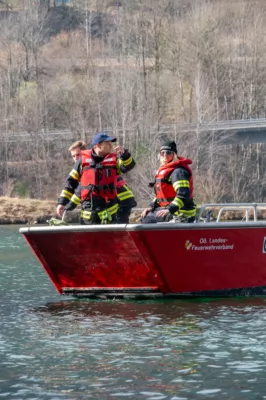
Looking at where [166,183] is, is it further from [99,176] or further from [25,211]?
[25,211]

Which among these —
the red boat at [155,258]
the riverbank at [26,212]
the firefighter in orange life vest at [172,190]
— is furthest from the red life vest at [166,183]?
the riverbank at [26,212]

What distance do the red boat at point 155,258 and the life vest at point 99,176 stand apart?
0.64m

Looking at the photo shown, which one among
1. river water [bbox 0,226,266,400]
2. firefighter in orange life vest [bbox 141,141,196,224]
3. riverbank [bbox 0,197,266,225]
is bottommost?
riverbank [bbox 0,197,266,225]

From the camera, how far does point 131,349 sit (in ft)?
29.8

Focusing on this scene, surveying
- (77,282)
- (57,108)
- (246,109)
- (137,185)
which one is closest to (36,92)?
(57,108)

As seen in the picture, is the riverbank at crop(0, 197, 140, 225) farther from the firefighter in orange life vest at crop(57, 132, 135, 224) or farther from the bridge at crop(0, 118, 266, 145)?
the firefighter in orange life vest at crop(57, 132, 135, 224)

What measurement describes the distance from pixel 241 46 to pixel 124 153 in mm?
53973

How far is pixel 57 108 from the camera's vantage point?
61281mm

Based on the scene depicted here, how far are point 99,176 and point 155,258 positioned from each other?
1.19 meters

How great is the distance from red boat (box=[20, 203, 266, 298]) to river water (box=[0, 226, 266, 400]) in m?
0.21

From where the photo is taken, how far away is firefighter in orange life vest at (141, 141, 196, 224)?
38.0 feet

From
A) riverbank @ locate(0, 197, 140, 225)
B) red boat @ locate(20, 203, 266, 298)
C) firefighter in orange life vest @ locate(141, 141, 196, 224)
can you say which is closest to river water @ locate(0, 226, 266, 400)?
red boat @ locate(20, 203, 266, 298)

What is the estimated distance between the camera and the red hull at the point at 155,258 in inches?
450

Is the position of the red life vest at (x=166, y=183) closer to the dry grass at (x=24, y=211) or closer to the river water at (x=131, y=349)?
the river water at (x=131, y=349)
